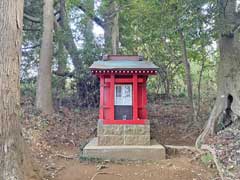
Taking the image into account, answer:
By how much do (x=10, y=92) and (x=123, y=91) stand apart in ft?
12.1

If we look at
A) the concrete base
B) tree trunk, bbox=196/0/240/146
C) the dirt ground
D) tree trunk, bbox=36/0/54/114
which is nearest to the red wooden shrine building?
the concrete base

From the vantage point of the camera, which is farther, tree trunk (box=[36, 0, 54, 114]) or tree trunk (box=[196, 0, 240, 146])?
tree trunk (box=[36, 0, 54, 114])

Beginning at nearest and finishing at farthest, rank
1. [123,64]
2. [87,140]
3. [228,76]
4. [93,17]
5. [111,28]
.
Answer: [123,64], [228,76], [87,140], [111,28], [93,17]

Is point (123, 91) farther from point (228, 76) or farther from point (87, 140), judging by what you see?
point (228, 76)

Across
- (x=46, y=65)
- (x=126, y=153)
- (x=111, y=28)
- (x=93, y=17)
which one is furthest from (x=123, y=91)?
(x=93, y=17)

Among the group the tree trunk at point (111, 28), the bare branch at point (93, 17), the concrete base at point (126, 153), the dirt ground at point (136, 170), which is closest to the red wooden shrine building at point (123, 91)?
the concrete base at point (126, 153)

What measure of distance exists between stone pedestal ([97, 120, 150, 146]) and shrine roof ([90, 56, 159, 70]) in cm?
135

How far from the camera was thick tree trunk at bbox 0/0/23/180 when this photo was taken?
481 cm

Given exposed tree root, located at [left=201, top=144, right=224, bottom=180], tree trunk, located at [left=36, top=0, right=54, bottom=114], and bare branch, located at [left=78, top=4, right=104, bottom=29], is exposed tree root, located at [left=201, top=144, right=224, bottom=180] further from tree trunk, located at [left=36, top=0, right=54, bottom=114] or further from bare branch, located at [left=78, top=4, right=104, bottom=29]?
bare branch, located at [left=78, top=4, right=104, bottom=29]

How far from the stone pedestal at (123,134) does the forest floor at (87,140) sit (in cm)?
67

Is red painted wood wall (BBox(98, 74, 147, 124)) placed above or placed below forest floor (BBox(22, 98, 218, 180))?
above

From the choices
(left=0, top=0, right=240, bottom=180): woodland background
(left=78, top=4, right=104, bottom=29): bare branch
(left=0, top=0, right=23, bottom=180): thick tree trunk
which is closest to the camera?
(left=0, top=0, right=23, bottom=180): thick tree trunk

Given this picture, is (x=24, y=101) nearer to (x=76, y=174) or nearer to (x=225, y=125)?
(x=76, y=174)

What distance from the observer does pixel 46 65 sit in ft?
34.7
